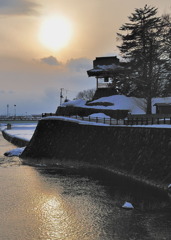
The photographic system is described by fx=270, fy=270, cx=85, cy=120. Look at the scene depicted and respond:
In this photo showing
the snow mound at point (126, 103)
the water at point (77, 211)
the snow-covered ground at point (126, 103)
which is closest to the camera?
the water at point (77, 211)

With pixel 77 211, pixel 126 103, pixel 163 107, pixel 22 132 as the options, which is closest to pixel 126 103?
pixel 126 103

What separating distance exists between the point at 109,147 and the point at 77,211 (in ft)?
46.6

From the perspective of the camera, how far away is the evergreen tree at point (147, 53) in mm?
48688

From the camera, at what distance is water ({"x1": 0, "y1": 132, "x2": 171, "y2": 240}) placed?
12695 millimetres

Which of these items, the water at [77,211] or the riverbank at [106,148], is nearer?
the water at [77,211]

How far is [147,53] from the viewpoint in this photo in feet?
163

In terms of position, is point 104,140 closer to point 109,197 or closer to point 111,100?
point 109,197

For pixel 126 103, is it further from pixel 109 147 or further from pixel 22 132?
pixel 22 132

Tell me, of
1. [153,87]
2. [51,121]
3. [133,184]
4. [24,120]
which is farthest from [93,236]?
[24,120]

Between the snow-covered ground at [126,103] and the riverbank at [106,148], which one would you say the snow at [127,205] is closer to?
the riverbank at [106,148]

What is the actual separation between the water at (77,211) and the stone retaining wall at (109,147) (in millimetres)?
2552

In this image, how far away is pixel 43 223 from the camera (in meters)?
13.9

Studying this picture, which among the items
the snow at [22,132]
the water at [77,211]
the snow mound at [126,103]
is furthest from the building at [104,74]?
the water at [77,211]

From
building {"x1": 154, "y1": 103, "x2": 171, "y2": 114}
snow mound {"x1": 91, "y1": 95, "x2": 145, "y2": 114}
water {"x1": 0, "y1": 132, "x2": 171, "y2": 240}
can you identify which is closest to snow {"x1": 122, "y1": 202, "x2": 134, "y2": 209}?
water {"x1": 0, "y1": 132, "x2": 171, "y2": 240}
